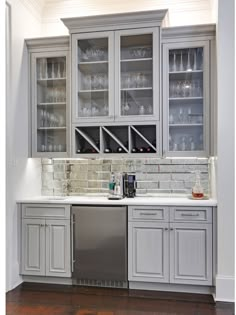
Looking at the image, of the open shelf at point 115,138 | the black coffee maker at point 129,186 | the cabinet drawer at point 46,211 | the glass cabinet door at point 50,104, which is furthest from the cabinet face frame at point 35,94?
the black coffee maker at point 129,186

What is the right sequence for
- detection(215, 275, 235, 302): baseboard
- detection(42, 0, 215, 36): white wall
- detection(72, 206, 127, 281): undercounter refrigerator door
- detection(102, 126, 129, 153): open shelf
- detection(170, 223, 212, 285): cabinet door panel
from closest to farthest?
detection(215, 275, 235, 302): baseboard, detection(170, 223, 212, 285): cabinet door panel, detection(72, 206, 127, 281): undercounter refrigerator door, detection(102, 126, 129, 153): open shelf, detection(42, 0, 215, 36): white wall

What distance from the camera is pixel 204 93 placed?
3.49m

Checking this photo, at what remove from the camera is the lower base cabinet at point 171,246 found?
3.21 meters

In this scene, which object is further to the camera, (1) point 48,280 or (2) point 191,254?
(1) point 48,280

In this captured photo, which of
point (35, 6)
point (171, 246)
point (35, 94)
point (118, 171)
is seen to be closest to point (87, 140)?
point (118, 171)

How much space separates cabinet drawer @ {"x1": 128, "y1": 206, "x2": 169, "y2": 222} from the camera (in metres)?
3.29

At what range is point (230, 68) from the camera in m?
3.11

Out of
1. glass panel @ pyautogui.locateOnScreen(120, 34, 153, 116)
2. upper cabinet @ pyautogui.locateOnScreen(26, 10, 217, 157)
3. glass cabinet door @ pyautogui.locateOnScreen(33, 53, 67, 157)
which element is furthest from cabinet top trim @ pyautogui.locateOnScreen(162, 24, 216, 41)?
glass cabinet door @ pyautogui.locateOnScreen(33, 53, 67, 157)

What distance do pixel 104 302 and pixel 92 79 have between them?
234cm

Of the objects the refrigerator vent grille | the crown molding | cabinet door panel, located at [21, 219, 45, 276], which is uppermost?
the crown molding

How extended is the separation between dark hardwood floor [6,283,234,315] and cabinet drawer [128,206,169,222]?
2.40 feet

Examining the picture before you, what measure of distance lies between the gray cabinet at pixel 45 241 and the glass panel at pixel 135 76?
1309 mm

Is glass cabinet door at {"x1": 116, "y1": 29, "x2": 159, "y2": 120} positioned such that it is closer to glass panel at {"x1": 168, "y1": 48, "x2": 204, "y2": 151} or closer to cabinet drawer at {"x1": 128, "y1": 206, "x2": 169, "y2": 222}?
glass panel at {"x1": 168, "y1": 48, "x2": 204, "y2": 151}

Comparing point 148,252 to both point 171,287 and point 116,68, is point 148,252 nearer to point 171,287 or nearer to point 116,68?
point 171,287
